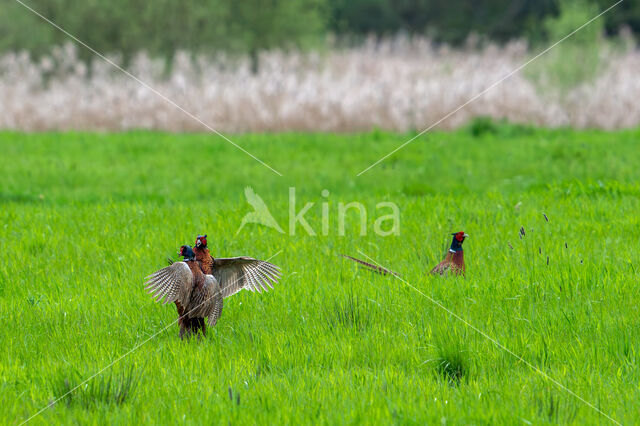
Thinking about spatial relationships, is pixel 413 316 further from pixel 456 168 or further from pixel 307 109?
pixel 307 109

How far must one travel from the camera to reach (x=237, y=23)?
24.9 metres

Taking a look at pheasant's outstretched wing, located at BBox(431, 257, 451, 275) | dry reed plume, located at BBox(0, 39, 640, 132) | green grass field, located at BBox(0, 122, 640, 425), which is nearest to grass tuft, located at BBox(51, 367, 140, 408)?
green grass field, located at BBox(0, 122, 640, 425)

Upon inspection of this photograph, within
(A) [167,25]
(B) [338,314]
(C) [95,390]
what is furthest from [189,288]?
(A) [167,25]

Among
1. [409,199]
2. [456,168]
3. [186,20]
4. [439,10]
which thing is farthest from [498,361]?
[439,10]

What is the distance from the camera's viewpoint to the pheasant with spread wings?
3.62m

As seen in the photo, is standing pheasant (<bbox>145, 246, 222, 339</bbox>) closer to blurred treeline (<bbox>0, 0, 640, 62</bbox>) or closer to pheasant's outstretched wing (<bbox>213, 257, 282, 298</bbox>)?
pheasant's outstretched wing (<bbox>213, 257, 282, 298</bbox>)

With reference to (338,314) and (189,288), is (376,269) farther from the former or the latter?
(189,288)

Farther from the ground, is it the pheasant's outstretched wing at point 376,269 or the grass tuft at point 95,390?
the pheasant's outstretched wing at point 376,269

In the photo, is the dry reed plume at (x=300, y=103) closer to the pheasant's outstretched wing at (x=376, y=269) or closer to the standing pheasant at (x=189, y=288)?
the pheasant's outstretched wing at (x=376, y=269)

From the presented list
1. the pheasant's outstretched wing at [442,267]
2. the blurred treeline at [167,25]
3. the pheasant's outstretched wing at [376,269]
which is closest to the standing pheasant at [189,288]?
the pheasant's outstretched wing at [376,269]

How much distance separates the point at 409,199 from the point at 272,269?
3.89m

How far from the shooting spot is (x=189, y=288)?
12.0 feet

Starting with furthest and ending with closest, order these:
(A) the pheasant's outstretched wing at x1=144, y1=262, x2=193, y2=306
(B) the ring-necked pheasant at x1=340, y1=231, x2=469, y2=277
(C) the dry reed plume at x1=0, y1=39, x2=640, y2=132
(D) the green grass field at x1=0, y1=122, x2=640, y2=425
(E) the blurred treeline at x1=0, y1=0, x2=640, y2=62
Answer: (E) the blurred treeline at x1=0, y1=0, x2=640, y2=62, (C) the dry reed plume at x1=0, y1=39, x2=640, y2=132, (B) the ring-necked pheasant at x1=340, y1=231, x2=469, y2=277, (A) the pheasant's outstretched wing at x1=144, y1=262, x2=193, y2=306, (D) the green grass field at x1=0, y1=122, x2=640, y2=425

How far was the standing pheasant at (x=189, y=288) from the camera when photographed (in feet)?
11.8
